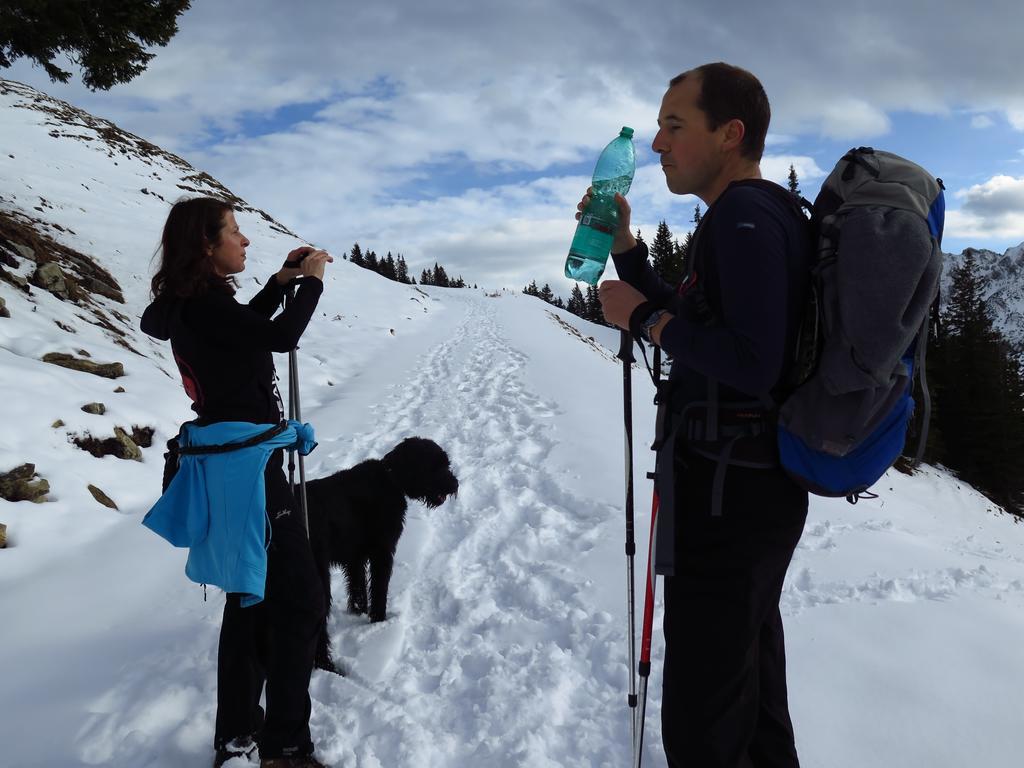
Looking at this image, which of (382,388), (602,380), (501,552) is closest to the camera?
(501,552)

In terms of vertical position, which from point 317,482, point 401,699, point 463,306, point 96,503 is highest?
point 463,306

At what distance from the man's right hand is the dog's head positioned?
7.10 feet

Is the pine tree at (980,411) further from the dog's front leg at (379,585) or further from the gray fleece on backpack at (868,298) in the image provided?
the gray fleece on backpack at (868,298)

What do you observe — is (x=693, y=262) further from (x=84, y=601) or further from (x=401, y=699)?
(x=84, y=601)

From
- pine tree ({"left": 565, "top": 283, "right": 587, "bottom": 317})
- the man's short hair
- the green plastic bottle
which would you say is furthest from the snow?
pine tree ({"left": 565, "top": 283, "right": 587, "bottom": 317})

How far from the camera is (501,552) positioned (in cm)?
473

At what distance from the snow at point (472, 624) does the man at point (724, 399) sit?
122 cm

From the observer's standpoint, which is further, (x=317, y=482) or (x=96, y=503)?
(x=96, y=503)

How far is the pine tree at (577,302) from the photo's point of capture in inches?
3482

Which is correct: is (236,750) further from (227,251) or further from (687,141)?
(687,141)

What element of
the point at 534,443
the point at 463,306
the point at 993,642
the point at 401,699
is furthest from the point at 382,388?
the point at 463,306

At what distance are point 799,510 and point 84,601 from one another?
13.4 feet

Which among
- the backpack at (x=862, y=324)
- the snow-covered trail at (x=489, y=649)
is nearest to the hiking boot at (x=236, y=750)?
the snow-covered trail at (x=489, y=649)

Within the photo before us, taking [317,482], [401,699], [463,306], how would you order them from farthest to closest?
[463,306]
[317,482]
[401,699]
